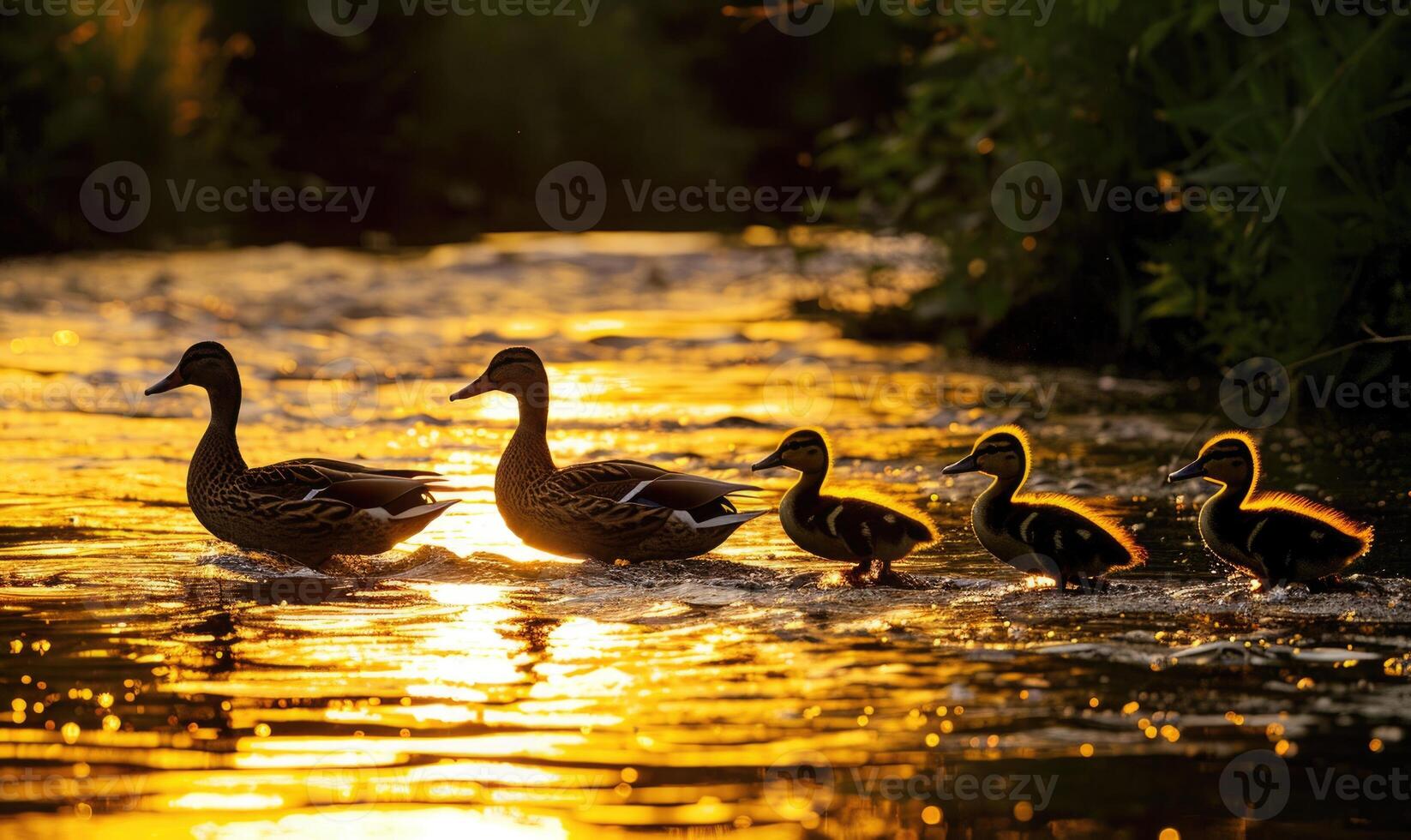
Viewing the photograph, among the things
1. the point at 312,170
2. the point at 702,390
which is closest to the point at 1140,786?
the point at 702,390

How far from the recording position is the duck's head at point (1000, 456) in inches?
293

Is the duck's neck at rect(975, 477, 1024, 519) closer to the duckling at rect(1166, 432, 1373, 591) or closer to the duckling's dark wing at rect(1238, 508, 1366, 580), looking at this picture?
the duckling at rect(1166, 432, 1373, 591)

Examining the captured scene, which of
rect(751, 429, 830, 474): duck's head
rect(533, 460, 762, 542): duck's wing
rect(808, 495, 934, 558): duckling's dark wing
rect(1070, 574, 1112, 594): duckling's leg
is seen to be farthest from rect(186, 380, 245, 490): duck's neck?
rect(1070, 574, 1112, 594): duckling's leg

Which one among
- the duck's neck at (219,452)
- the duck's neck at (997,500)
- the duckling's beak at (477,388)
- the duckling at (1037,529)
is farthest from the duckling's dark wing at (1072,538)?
the duck's neck at (219,452)

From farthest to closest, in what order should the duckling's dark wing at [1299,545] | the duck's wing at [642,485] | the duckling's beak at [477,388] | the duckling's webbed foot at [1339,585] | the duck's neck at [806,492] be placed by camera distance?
the duckling's beak at [477,388] < the duck's wing at [642,485] < the duck's neck at [806,492] < the duckling's webbed foot at [1339,585] < the duckling's dark wing at [1299,545]

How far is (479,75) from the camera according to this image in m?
33.4

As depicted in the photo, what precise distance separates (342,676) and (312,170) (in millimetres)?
26335

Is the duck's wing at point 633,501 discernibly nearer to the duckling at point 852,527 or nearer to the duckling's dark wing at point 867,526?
the duckling at point 852,527

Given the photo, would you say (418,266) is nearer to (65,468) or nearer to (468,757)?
(65,468)

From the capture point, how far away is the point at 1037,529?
23.4ft

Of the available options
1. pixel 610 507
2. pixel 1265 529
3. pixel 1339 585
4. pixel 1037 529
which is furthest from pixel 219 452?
pixel 1339 585

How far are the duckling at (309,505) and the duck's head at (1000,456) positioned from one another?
6.68 feet

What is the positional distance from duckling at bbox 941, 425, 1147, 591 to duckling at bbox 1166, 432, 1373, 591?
1.07 feet

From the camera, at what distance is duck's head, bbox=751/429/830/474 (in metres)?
7.66
